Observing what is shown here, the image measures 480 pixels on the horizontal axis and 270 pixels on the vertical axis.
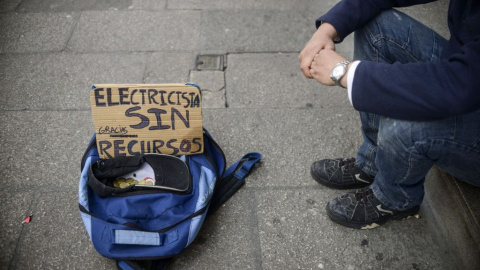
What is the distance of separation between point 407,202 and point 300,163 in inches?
25.0

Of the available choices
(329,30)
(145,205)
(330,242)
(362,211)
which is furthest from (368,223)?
(145,205)

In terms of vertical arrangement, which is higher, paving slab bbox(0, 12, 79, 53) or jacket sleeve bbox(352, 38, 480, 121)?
jacket sleeve bbox(352, 38, 480, 121)

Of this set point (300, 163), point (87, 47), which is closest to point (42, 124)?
point (87, 47)

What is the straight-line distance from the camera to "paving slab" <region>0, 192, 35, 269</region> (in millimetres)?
1784

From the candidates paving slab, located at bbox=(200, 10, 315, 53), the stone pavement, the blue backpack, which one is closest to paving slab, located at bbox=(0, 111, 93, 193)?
the stone pavement

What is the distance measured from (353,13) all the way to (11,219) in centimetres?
193

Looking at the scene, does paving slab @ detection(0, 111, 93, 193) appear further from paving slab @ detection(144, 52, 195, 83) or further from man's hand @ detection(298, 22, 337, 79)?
man's hand @ detection(298, 22, 337, 79)

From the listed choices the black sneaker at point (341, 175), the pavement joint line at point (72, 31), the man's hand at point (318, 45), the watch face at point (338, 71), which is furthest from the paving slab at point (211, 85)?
the watch face at point (338, 71)

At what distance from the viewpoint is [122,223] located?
64.2 inches

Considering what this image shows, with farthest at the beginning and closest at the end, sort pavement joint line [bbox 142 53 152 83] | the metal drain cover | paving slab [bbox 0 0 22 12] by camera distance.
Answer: paving slab [bbox 0 0 22 12]
the metal drain cover
pavement joint line [bbox 142 53 152 83]

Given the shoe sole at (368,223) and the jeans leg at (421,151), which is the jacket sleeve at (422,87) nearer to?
the jeans leg at (421,151)

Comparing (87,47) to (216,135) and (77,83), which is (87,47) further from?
(216,135)

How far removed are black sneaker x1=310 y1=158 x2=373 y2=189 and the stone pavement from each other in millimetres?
54

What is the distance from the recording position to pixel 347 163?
210 cm
